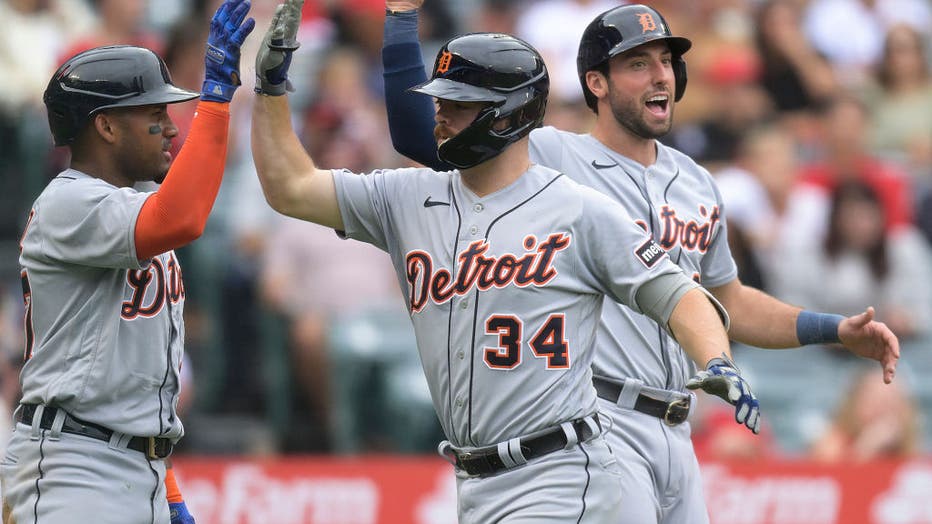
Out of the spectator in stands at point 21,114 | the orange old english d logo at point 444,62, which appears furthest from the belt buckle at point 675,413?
the spectator in stands at point 21,114

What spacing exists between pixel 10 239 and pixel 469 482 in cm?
633

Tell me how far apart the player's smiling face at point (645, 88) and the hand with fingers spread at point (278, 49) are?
1375mm

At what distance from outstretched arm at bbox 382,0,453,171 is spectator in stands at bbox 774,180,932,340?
216 inches

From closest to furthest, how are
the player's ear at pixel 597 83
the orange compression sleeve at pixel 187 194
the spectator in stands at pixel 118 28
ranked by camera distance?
the orange compression sleeve at pixel 187 194 < the player's ear at pixel 597 83 < the spectator in stands at pixel 118 28

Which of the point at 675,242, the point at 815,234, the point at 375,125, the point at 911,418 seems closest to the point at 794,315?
the point at 675,242

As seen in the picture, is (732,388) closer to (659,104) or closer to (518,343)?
(518,343)

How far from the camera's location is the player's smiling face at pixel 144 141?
438 centimetres

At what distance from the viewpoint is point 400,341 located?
366 inches

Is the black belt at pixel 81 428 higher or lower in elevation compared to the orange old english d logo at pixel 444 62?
lower

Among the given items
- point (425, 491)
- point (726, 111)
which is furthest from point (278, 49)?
point (726, 111)

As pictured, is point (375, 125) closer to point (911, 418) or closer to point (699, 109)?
point (699, 109)

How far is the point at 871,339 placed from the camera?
4.75 metres

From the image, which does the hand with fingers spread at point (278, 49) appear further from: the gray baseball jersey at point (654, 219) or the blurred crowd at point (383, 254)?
the blurred crowd at point (383, 254)

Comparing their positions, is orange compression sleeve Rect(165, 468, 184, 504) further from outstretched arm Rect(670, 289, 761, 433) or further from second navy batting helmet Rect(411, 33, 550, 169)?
outstretched arm Rect(670, 289, 761, 433)
